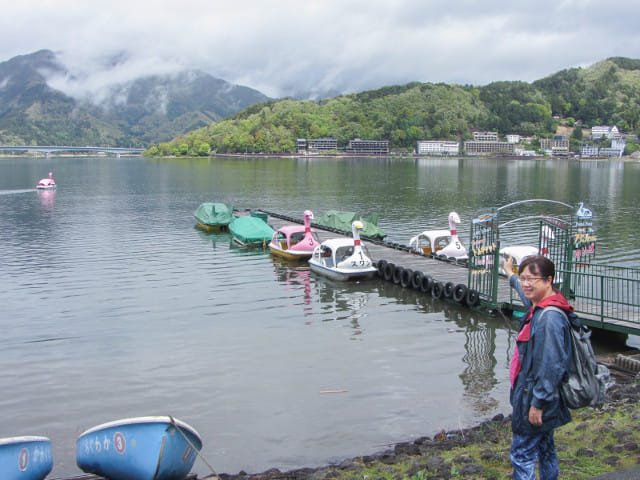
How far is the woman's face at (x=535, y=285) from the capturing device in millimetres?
5707

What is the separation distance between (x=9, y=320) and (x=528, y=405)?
2171cm

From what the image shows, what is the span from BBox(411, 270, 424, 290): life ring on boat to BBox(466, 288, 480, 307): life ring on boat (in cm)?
322

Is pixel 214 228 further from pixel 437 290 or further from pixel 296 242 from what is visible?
pixel 437 290

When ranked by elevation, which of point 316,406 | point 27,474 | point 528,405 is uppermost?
point 528,405

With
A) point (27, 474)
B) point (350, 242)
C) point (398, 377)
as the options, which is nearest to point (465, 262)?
point (350, 242)

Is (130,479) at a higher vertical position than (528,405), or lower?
lower

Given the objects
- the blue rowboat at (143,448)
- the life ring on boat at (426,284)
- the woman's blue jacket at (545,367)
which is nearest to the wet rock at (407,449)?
the blue rowboat at (143,448)

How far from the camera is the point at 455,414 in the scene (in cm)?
1332

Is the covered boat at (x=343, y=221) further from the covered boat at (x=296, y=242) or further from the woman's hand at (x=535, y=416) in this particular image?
the woman's hand at (x=535, y=416)

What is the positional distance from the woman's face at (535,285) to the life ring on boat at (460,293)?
16.9m

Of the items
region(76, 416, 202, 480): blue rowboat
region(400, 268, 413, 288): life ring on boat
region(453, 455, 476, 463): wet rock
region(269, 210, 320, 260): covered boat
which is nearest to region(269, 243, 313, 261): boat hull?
region(269, 210, 320, 260): covered boat

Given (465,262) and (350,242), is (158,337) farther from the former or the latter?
(465,262)

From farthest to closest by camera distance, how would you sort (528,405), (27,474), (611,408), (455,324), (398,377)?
(455,324) → (398,377) → (611,408) → (27,474) → (528,405)

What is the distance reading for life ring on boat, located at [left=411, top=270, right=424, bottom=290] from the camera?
25.0 m
